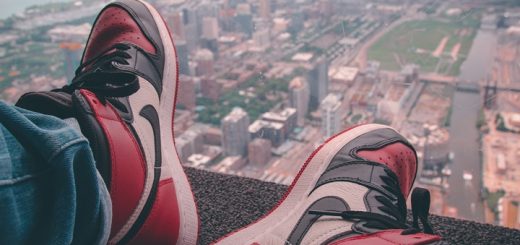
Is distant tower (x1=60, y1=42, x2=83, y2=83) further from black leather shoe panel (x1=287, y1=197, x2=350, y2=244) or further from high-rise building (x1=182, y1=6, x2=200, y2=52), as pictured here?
black leather shoe panel (x1=287, y1=197, x2=350, y2=244)

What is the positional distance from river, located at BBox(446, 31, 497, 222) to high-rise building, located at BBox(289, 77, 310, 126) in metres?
0.51

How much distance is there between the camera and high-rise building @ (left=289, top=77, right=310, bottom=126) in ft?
5.65

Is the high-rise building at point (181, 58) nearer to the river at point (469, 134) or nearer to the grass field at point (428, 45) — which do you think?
the river at point (469, 134)

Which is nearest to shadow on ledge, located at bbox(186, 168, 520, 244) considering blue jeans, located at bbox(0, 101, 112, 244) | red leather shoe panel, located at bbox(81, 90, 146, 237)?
red leather shoe panel, located at bbox(81, 90, 146, 237)

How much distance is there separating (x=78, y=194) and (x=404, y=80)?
5.42ft

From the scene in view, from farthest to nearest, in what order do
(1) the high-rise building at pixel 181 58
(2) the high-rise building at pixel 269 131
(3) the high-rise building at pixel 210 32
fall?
(3) the high-rise building at pixel 210 32 < (2) the high-rise building at pixel 269 131 < (1) the high-rise building at pixel 181 58

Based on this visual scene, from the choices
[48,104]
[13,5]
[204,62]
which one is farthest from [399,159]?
[13,5]

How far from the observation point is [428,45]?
220cm

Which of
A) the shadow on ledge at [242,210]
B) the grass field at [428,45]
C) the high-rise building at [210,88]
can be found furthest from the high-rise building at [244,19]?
the shadow on ledge at [242,210]

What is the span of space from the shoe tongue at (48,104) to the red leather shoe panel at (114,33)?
315 millimetres

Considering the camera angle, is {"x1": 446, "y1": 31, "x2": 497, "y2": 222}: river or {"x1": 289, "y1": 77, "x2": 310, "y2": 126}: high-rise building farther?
{"x1": 289, "y1": 77, "x2": 310, "y2": 126}: high-rise building

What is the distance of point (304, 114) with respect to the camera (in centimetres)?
172

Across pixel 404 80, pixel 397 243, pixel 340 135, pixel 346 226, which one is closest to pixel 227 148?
pixel 404 80

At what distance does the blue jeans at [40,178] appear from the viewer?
360 mm
